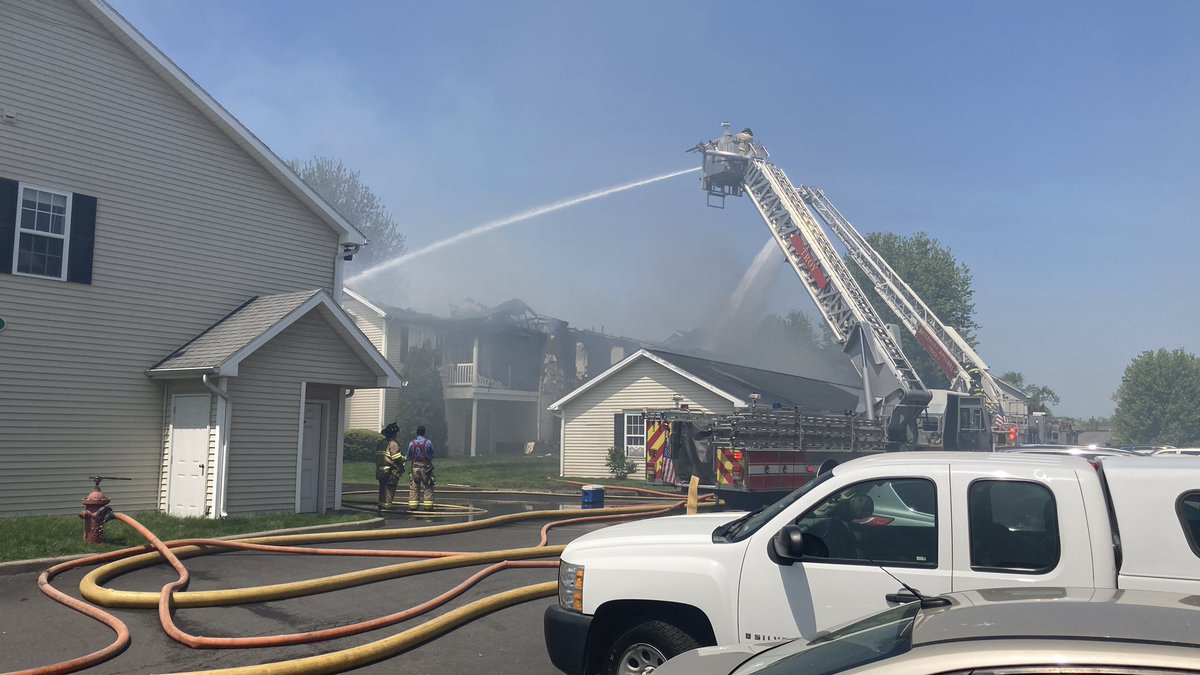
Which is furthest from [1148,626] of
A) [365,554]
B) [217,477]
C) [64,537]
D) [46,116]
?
[46,116]

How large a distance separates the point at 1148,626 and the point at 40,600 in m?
9.59

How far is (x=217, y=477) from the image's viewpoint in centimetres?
1431

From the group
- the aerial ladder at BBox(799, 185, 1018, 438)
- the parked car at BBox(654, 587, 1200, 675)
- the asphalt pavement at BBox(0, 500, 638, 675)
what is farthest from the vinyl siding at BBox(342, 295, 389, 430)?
the parked car at BBox(654, 587, 1200, 675)

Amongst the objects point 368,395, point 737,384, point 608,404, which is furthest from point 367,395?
point 737,384

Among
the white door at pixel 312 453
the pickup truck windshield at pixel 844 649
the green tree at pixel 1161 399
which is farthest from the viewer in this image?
the green tree at pixel 1161 399

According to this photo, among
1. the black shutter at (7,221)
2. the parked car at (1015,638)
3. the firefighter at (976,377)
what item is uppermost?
the black shutter at (7,221)

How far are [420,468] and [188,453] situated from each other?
154 inches

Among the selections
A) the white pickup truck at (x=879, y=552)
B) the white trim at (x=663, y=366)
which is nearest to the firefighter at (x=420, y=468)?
the white trim at (x=663, y=366)

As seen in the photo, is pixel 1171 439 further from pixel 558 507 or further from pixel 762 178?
pixel 558 507

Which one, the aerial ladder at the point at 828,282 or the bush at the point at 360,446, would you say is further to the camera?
the bush at the point at 360,446

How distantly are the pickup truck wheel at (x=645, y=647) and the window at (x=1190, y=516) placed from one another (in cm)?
257

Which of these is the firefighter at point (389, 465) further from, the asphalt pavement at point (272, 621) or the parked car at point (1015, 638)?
the parked car at point (1015, 638)

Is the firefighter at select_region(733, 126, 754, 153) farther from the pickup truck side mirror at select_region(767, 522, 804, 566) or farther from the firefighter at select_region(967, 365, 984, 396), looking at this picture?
the pickup truck side mirror at select_region(767, 522, 804, 566)

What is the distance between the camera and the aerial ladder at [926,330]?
34.3 m
